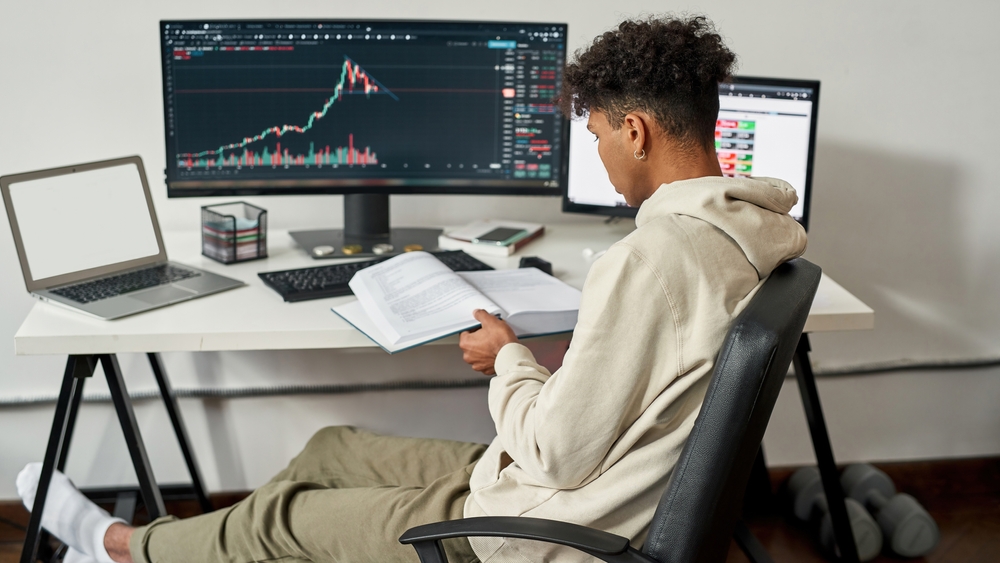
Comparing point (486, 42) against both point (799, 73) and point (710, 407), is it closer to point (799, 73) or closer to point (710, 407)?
point (799, 73)

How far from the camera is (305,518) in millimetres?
1244

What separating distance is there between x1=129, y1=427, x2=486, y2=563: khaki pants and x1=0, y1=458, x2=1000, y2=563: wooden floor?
82 centimetres

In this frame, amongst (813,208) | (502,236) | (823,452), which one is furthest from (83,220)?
(813,208)

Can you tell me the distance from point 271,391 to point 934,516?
5.64 feet

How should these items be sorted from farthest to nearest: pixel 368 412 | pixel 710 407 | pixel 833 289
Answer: pixel 368 412, pixel 833 289, pixel 710 407

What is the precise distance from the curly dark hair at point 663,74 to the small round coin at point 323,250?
2.66ft

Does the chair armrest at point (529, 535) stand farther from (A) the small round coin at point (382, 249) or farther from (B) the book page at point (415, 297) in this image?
(A) the small round coin at point (382, 249)

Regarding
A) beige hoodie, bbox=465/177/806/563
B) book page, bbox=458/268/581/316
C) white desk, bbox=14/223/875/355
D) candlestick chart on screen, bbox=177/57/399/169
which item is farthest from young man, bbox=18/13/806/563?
candlestick chart on screen, bbox=177/57/399/169

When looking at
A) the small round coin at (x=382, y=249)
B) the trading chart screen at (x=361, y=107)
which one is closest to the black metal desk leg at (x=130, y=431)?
the trading chart screen at (x=361, y=107)

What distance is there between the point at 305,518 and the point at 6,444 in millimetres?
1145

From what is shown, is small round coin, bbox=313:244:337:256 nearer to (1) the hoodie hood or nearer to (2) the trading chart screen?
(2) the trading chart screen

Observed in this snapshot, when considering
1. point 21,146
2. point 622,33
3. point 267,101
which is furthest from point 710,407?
point 21,146

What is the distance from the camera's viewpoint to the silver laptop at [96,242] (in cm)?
142

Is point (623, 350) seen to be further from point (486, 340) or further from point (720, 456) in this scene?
point (486, 340)
